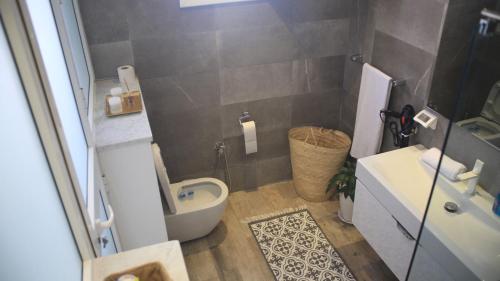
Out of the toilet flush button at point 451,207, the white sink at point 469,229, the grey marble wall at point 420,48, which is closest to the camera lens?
the white sink at point 469,229

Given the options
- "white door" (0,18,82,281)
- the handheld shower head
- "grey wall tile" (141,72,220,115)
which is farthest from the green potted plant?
"white door" (0,18,82,281)

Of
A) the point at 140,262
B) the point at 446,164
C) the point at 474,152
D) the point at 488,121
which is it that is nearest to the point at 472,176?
the point at 474,152

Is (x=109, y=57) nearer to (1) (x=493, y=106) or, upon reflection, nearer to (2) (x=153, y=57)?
(2) (x=153, y=57)

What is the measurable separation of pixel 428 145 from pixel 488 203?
2.81 feet

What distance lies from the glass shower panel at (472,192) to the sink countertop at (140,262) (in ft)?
2.95

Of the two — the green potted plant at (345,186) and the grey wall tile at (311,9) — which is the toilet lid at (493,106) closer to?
the green potted plant at (345,186)

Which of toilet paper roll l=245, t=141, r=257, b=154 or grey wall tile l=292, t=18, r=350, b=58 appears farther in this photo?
toilet paper roll l=245, t=141, r=257, b=154

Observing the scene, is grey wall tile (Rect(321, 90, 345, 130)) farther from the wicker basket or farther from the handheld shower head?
the handheld shower head

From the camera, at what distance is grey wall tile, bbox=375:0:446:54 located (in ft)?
7.00

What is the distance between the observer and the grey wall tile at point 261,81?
2.87 m

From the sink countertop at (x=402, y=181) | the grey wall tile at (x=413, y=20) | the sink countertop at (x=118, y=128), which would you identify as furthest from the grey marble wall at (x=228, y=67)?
the sink countertop at (x=402, y=181)

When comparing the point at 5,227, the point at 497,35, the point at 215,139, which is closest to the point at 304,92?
the point at 215,139

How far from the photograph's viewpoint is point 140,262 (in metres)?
1.47

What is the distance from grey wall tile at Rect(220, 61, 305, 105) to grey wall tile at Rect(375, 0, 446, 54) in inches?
26.3
